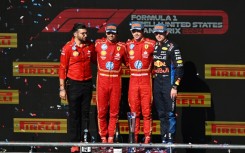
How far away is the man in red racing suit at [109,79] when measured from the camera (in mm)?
9125

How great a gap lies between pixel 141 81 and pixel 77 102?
1069mm

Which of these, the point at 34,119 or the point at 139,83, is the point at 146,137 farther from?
the point at 34,119

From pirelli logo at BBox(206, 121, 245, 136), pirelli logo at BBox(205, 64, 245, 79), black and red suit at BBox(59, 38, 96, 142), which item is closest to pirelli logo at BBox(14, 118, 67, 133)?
black and red suit at BBox(59, 38, 96, 142)

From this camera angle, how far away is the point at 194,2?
9.53 m

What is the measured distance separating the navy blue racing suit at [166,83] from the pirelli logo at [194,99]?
646 mm

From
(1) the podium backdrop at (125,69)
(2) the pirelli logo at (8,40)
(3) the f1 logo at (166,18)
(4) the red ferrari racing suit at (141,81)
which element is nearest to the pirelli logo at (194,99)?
(1) the podium backdrop at (125,69)

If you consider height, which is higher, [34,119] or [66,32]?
[66,32]

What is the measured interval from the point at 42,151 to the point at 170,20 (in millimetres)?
3213

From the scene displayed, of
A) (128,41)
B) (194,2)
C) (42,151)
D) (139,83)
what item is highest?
(194,2)

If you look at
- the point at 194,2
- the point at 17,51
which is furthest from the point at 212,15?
the point at 17,51

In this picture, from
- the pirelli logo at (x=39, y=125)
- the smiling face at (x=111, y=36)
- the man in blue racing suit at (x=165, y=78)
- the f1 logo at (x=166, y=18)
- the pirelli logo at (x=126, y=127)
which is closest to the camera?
the man in blue racing suit at (x=165, y=78)

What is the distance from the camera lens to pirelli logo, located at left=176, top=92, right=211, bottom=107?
31.5 feet

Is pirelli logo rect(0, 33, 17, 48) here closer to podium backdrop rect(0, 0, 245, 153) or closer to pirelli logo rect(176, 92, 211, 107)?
podium backdrop rect(0, 0, 245, 153)

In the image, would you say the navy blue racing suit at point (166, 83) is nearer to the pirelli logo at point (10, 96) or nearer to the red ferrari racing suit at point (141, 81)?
the red ferrari racing suit at point (141, 81)
